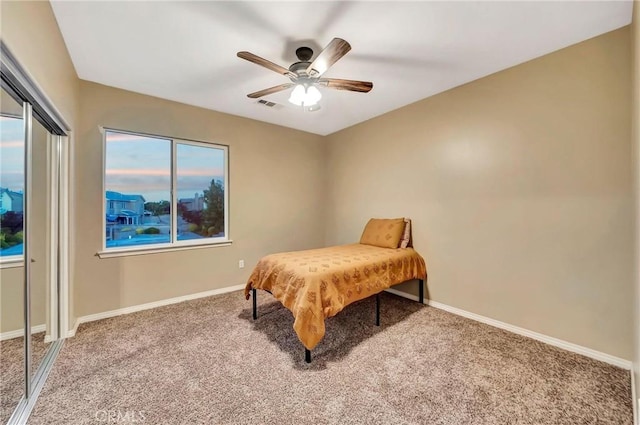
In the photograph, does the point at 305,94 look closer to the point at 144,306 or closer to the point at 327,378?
the point at 327,378

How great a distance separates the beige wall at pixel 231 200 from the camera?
270cm

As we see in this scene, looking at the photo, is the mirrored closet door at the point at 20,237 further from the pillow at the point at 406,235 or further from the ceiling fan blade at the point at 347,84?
the pillow at the point at 406,235

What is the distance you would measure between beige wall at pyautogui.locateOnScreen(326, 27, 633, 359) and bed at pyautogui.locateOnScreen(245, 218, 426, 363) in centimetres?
34

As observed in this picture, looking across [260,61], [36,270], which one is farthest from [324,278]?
[36,270]

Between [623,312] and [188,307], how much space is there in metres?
4.01

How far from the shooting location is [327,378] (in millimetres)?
1810

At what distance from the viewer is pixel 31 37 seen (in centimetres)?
143

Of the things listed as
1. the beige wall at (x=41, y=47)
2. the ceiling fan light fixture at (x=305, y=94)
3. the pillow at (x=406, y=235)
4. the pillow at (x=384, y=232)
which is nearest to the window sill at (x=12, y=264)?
the beige wall at (x=41, y=47)

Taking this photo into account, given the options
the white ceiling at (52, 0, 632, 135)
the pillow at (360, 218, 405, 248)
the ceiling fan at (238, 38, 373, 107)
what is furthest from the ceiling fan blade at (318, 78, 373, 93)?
the pillow at (360, 218, 405, 248)

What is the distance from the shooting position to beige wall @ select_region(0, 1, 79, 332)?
1.23 m

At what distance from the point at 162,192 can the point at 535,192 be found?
4.01 metres

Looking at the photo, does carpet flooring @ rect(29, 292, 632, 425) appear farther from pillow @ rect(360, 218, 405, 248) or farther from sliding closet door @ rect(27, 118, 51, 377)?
pillow @ rect(360, 218, 405, 248)

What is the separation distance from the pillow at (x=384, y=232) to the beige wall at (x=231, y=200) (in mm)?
1294

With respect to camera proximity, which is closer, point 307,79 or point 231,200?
point 307,79
